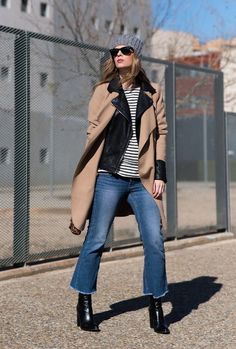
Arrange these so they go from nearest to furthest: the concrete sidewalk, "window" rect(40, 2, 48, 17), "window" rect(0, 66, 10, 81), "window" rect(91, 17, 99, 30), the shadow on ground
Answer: the concrete sidewalk, the shadow on ground, "window" rect(0, 66, 10, 81), "window" rect(91, 17, 99, 30), "window" rect(40, 2, 48, 17)

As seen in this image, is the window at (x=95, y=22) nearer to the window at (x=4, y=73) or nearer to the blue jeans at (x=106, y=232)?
the window at (x=4, y=73)

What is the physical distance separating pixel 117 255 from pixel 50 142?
64.6 inches

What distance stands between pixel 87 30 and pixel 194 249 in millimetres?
6663

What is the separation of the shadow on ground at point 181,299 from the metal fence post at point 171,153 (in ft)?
6.85

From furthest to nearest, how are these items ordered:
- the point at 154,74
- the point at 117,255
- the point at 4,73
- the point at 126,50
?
the point at 154,74 < the point at 117,255 < the point at 4,73 < the point at 126,50

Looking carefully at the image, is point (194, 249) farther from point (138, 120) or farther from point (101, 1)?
point (101, 1)

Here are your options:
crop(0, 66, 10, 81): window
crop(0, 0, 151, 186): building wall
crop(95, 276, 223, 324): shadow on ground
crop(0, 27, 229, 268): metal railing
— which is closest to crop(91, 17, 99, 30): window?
crop(0, 27, 229, 268): metal railing

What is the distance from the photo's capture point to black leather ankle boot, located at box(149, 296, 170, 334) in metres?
4.34

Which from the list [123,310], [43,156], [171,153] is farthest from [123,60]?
[171,153]

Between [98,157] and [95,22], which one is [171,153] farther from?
[95,22]

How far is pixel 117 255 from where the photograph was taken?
740 centimetres

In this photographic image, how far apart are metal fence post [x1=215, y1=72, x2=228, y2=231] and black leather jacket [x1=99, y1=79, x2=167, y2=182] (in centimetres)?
519

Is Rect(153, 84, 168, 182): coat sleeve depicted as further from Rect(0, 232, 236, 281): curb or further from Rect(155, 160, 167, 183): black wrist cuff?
Rect(0, 232, 236, 281): curb

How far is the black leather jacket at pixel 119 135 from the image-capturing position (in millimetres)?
4316
